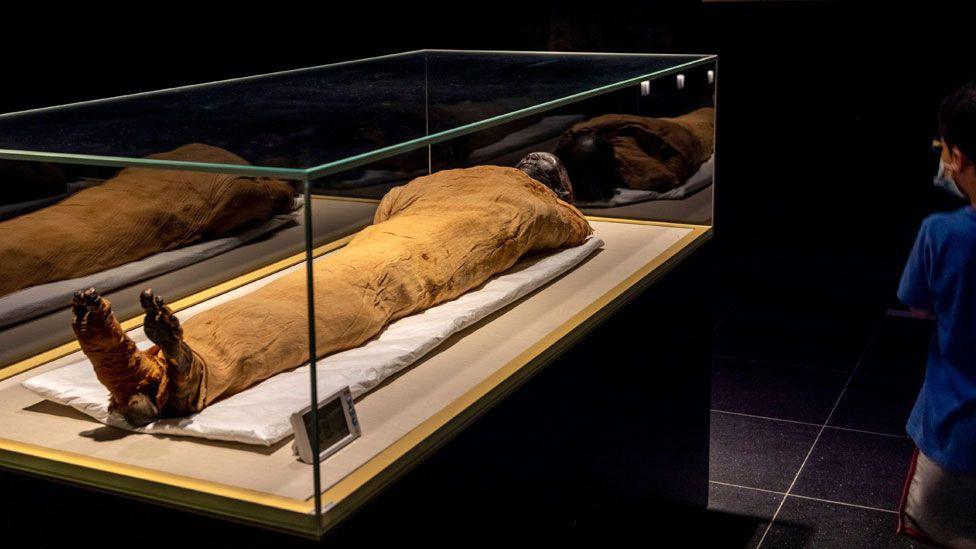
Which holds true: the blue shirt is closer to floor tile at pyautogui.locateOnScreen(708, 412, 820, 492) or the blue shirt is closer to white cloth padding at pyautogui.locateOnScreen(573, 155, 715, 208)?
white cloth padding at pyautogui.locateOnScreen(573, 155, 715, 208)

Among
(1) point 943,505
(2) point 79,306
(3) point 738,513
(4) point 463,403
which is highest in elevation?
(2) point 79,306

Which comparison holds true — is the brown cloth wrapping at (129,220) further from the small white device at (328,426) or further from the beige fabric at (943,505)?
the beige fabric at (943,505)

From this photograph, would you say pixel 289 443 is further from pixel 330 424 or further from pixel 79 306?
pixel 79 306

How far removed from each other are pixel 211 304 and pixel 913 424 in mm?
1455

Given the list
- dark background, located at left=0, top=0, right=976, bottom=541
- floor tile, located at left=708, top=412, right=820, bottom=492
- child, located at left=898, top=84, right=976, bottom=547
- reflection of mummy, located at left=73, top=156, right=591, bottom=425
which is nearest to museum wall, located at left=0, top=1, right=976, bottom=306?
dark background, located at left=0, top=0, right=976, bottom=541

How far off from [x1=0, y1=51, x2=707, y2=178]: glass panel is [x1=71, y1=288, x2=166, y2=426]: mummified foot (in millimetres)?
236

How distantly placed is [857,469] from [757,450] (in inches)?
13.6

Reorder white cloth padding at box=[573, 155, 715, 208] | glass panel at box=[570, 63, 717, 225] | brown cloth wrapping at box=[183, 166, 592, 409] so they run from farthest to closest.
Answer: white cloth padding at box=[573, 155, 715, 208], glass panel at box=[570, 63, 717, 225], brown cloth wrapping at box=[183, 166, 592, 409]

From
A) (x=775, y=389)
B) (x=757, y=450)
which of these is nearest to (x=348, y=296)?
(x=757, y=450)

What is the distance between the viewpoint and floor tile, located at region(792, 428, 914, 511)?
384 centimetres

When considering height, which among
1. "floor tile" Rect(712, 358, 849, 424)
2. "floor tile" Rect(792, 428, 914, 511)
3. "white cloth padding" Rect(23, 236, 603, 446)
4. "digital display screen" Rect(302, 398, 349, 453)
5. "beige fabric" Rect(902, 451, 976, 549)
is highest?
"digital display screen" Rect(302, 398, 349, 453)

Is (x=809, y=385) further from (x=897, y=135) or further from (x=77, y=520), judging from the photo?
(x=77, y=520)

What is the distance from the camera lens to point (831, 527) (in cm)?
362

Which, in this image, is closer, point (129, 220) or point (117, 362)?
point (117, 362)
